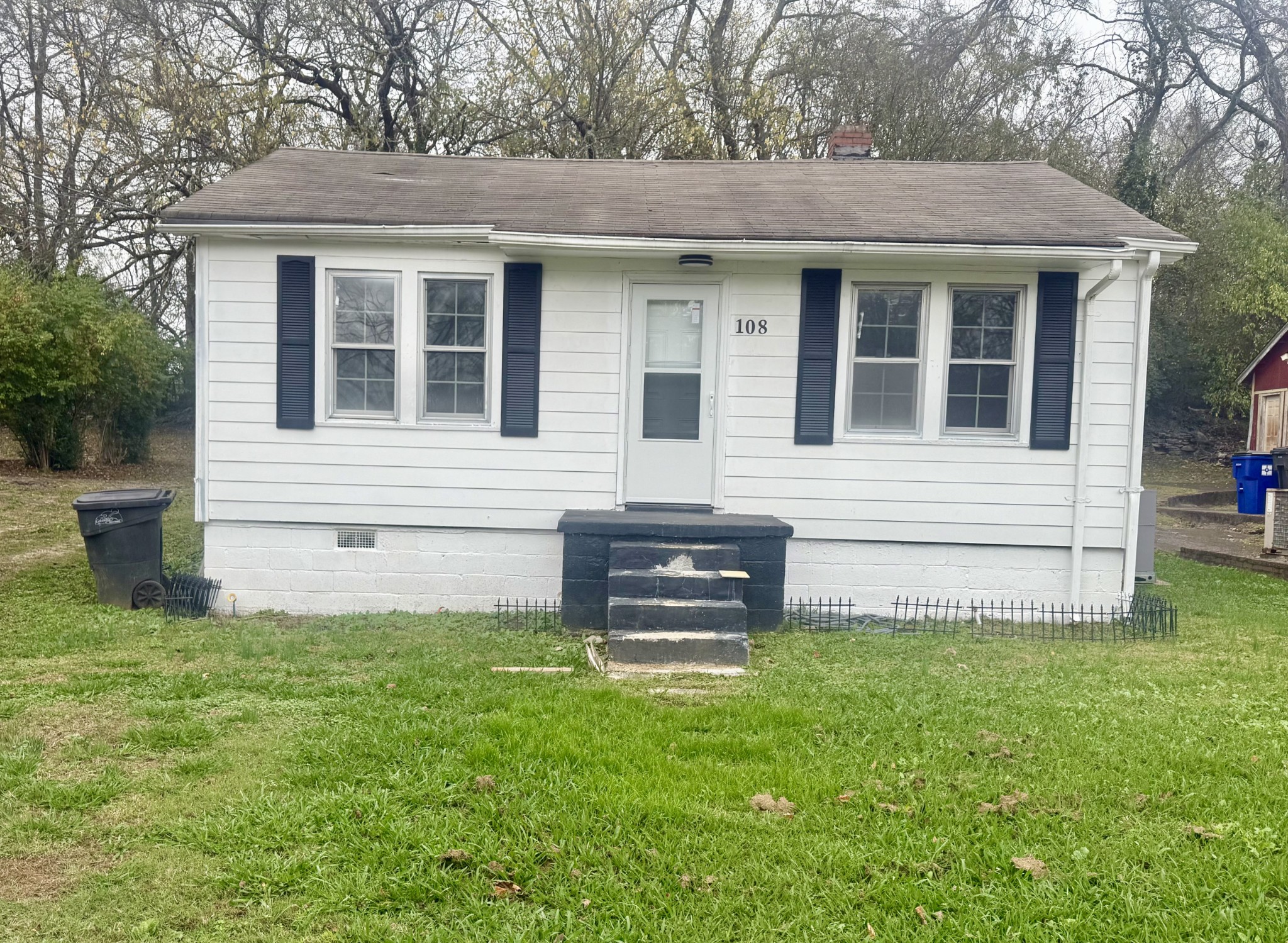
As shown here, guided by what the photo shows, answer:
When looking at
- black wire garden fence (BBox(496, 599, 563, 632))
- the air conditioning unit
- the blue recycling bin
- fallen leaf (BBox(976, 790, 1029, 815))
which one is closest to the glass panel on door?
black wire garden fence (BBox(496, 599, 563, 632))

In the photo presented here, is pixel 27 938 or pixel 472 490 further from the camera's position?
pixel 472 490

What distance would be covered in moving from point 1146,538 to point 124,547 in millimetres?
9477

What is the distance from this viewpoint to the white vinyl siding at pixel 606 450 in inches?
293

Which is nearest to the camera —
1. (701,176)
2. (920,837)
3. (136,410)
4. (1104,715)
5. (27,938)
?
(27,938)

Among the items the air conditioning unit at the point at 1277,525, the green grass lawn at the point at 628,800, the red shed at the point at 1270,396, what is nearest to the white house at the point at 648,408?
the green grass lawn at the point at 628,800

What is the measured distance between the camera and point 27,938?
2.66 metres

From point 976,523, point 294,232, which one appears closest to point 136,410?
point 294,232

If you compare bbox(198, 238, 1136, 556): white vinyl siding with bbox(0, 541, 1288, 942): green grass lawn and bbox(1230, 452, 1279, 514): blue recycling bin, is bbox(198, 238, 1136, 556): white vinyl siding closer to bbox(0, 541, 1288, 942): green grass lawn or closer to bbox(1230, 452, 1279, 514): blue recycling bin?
bbox(0, 541, 1288, 942): green grass lawn

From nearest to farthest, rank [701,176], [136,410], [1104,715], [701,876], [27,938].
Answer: [27,938] → [701,876] → [1104,715] → [701,176] → [136,410]

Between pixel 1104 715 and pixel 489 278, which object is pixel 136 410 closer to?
pixel 489 278

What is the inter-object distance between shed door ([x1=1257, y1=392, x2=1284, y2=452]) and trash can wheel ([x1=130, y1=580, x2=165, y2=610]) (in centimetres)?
2042

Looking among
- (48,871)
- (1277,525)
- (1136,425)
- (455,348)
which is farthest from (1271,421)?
(48,871)

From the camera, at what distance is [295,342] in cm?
740

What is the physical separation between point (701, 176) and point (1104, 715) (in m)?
6.83
